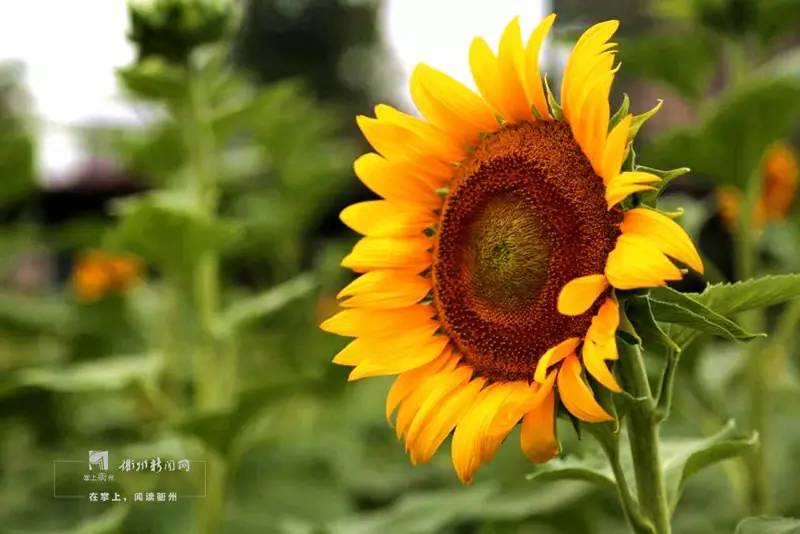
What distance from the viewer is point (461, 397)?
57 centimetres

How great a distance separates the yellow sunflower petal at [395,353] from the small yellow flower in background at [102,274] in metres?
1.47

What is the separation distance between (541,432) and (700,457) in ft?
0.44

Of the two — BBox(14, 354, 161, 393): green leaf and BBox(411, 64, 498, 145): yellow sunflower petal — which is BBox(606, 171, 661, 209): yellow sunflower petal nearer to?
BBox(411, 64, 498, 145): yellow sunflower petal

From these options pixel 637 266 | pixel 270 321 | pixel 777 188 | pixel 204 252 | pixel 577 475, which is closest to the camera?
pixel 637 266

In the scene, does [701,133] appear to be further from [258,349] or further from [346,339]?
[258,349]

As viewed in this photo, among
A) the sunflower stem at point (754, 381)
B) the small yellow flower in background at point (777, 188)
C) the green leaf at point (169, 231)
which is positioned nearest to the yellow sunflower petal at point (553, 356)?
the sunflower stem at point (754, 381)

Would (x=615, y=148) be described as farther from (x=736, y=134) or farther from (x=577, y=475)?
(x=736, y=134)

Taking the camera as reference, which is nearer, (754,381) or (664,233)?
(664,233)

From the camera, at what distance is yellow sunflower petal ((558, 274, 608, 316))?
1.62 ft

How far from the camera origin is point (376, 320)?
0.61m

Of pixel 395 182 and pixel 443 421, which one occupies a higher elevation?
pixel 395 182

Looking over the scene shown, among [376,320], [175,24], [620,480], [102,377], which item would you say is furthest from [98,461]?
[620,480]

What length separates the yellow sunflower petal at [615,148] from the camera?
0.49 m

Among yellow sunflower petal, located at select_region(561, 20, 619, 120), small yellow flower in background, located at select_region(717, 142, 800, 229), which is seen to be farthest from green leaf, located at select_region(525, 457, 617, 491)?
small yellow flower in background, located at select_region(717, 142, 800, 229)
